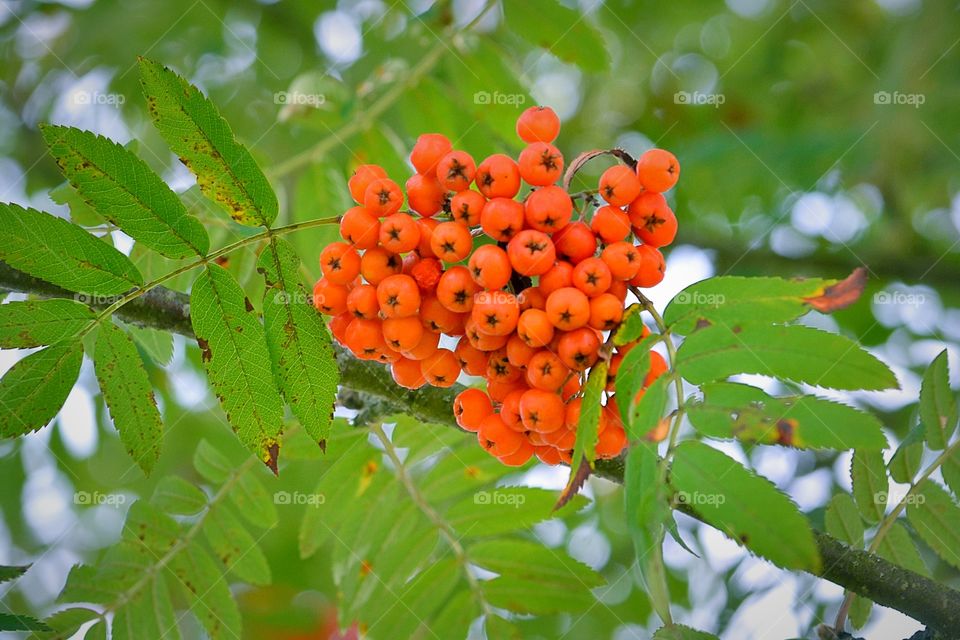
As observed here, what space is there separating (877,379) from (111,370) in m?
1.79

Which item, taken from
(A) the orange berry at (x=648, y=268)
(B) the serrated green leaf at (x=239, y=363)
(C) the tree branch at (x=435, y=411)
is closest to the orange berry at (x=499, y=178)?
(A) the orange berry at (x=648, y=268)

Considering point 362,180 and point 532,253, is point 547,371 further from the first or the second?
point 362,180

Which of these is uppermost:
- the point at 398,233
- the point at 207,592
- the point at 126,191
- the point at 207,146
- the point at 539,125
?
the point at 539,125

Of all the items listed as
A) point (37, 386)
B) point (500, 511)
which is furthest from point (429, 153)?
point (500, 511)

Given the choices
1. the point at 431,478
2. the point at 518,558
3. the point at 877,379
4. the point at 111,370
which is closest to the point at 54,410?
the point at 111,370

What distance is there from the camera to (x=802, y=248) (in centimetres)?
503

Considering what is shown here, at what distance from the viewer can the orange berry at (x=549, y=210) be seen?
2.00m

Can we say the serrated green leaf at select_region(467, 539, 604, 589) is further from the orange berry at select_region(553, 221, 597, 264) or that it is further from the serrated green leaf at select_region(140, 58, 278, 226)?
the serrated green leaf at select_region(140, 58, 278, 226)

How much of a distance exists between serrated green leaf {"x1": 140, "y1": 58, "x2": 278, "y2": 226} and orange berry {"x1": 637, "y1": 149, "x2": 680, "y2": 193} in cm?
92

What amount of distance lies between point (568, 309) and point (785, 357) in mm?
468

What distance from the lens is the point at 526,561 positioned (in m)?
2.77

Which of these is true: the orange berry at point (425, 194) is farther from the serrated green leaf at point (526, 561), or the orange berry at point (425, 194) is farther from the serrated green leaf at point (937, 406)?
the serrated green leaf at point (937, 406)

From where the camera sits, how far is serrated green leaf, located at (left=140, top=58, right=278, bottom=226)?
6.40ft

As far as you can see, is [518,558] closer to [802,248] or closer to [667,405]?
[667,405]
